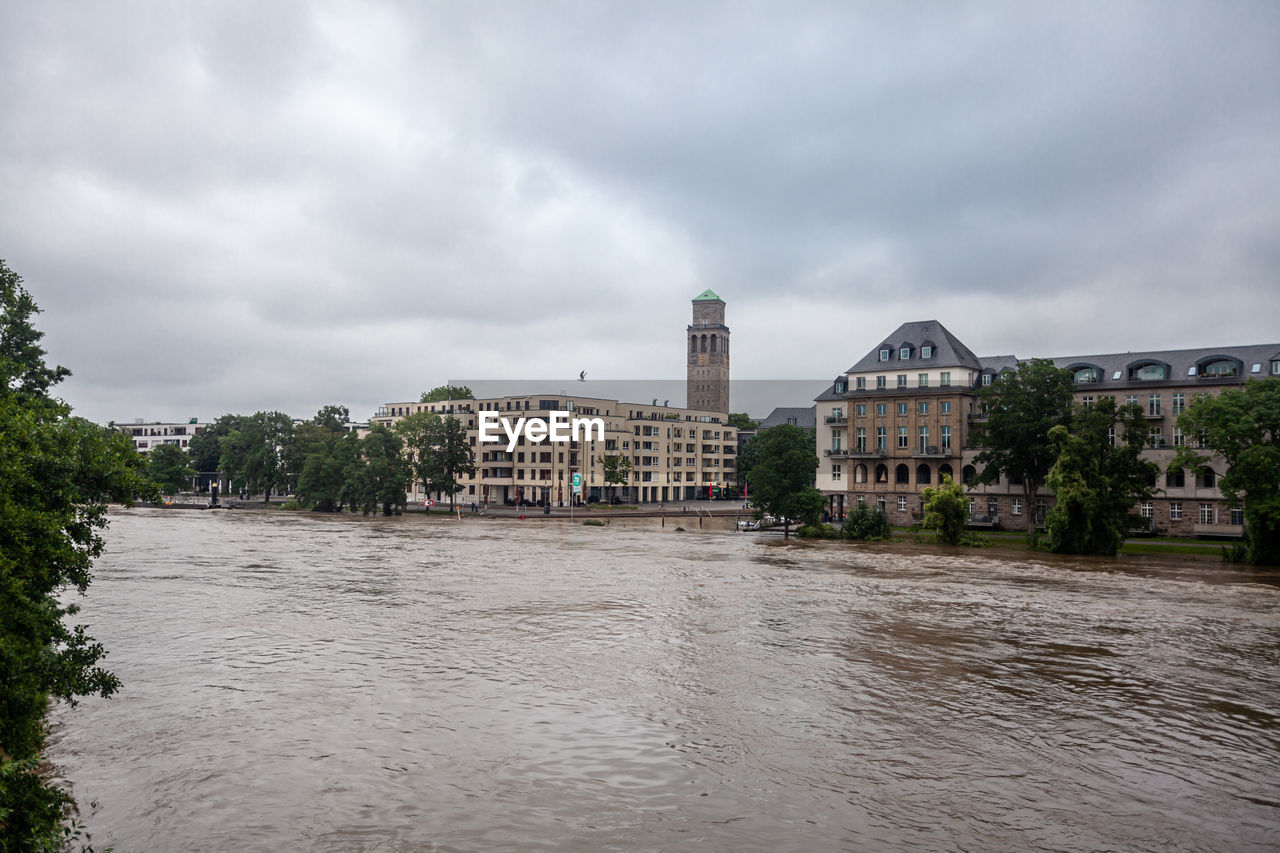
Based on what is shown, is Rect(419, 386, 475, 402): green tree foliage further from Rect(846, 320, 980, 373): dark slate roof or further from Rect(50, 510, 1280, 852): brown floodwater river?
Rect(50, 510, 1280, 852): brown floodwater river

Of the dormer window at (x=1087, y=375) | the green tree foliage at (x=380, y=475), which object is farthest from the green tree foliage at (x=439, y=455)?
the dormer window at (x=1087, y=375)

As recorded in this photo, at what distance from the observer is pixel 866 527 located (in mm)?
78750

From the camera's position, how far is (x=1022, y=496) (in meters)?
87.9

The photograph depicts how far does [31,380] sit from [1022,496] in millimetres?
84807

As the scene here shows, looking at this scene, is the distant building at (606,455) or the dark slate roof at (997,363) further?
the distant building at (606,455)

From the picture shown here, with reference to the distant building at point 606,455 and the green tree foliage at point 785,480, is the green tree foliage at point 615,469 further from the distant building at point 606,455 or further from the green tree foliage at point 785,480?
the green tree foliage at point 785,480

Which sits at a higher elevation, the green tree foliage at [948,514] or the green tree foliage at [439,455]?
the green tree foliage at [439,455]

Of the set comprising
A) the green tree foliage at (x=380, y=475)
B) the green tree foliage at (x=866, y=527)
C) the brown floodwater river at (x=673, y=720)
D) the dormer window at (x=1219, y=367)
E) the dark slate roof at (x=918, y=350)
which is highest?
the dark slate roof at (x=918, y=350)

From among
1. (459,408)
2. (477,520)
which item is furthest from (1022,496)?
(459,408)

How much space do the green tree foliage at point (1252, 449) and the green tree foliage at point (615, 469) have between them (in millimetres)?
88107

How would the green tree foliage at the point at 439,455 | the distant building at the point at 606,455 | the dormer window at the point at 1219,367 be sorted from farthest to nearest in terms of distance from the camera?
the distant building at the point at 606,455 < the green tree foliage at the point at 439,455 < the dormer window at the point at 1219,367

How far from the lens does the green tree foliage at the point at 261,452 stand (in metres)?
138

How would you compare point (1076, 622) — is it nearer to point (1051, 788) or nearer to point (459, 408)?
point (1051, 788)

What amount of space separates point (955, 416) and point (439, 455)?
6962 centimetres
